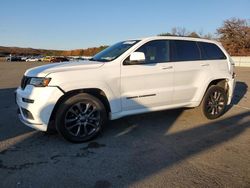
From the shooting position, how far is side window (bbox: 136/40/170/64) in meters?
5.75

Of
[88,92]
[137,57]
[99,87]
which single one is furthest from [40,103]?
[137,57]

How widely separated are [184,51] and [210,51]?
2.89ft

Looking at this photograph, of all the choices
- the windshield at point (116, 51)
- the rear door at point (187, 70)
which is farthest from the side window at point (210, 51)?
the windshield at point (116, 51)

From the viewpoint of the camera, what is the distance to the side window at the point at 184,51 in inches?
241

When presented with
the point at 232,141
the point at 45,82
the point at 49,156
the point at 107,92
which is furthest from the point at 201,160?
the point at 45,82

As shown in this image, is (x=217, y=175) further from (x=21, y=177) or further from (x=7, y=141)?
(x=7, y=141)

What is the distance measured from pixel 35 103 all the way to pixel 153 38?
8.87 feet

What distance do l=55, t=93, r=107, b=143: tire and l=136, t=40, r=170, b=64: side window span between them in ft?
4.58

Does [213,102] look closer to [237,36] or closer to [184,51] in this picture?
[184,51]

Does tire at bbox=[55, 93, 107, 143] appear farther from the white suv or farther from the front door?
the front door

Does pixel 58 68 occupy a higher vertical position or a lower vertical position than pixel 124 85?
higher

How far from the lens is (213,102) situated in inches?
269

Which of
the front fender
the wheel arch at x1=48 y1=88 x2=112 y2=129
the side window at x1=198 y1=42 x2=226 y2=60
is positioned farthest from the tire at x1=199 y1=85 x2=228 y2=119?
the wheel arch at x1=48 y1=88 x2=112 y2=129

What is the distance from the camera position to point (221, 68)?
6.85 metres
